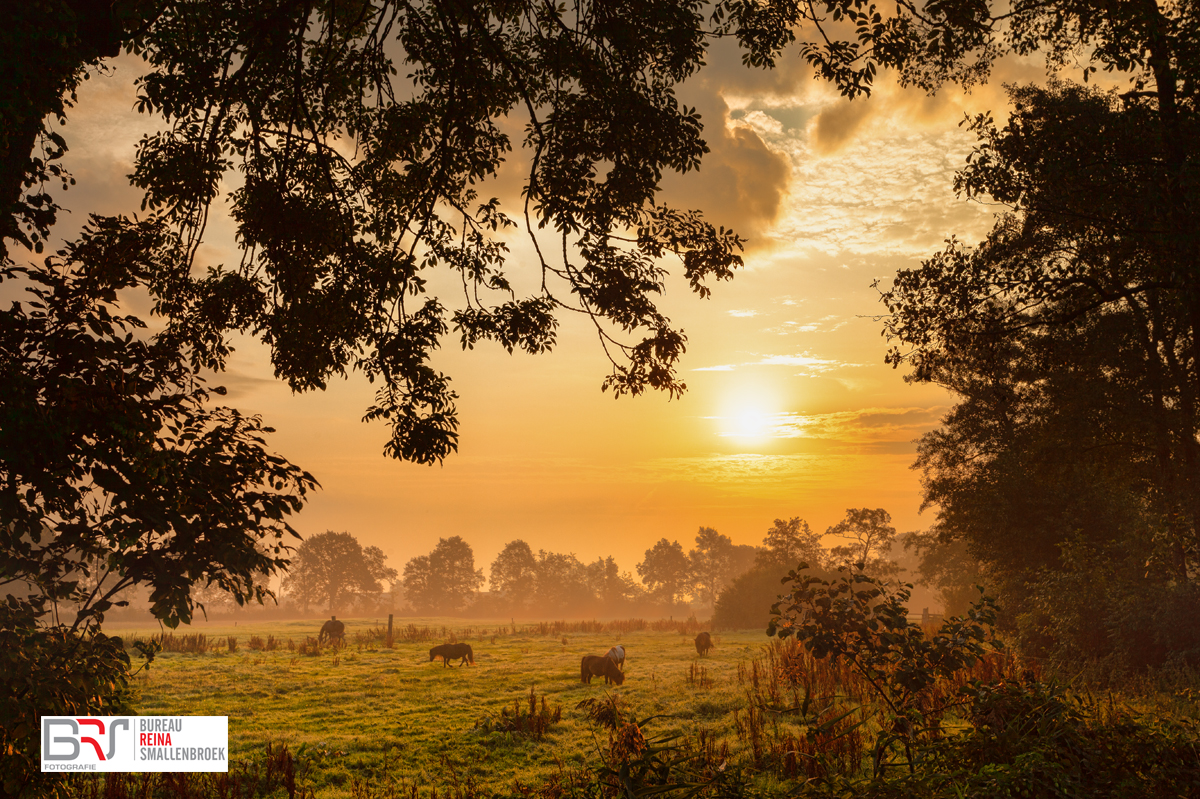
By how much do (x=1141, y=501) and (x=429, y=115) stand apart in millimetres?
27105

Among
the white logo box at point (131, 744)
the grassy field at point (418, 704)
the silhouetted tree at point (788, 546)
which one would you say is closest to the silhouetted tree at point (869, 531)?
the silhouetted tree at point (788, 546)

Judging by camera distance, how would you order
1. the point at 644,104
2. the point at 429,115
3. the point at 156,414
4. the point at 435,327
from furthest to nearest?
the point at 429,115
the point at 435,327
the point at 644,104
the point at 156,414

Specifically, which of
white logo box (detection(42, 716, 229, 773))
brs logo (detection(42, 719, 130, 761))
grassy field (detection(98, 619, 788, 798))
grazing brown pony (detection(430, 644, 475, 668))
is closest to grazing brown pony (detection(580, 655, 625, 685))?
grassy field (detection(98, 619, 788, 798))

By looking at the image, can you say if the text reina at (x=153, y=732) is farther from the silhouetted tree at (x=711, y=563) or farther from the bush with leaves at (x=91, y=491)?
the silhouetted tree at (x=711, y=563)

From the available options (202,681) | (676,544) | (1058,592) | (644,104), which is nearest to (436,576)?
(676,544)

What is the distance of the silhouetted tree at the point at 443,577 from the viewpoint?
117 metres

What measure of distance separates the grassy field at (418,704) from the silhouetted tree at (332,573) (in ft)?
278

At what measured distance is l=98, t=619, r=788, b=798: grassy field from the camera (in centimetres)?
1143

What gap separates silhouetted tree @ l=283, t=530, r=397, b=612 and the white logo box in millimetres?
107938

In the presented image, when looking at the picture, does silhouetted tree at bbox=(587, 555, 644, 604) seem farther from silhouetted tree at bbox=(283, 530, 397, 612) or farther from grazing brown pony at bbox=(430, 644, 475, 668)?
grazing brown pony at bbox=(430, 644, 475, 668)

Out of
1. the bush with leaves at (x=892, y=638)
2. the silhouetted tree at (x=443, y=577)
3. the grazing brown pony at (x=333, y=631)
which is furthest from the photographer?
the silhouetted tree at (x=443, y=577)

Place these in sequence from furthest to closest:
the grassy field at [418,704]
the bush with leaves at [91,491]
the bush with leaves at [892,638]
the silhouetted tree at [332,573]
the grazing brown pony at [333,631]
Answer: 1. the silhouetted tree at [332,573]
2. the grazing brown pony at [333,631]
3. the grassy field at [418,704]
4. the bush with leaves at [892,638]
5. the bush with leaves at [91,491]

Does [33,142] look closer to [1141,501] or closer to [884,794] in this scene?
[884,794]

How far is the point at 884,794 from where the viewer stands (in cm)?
469
